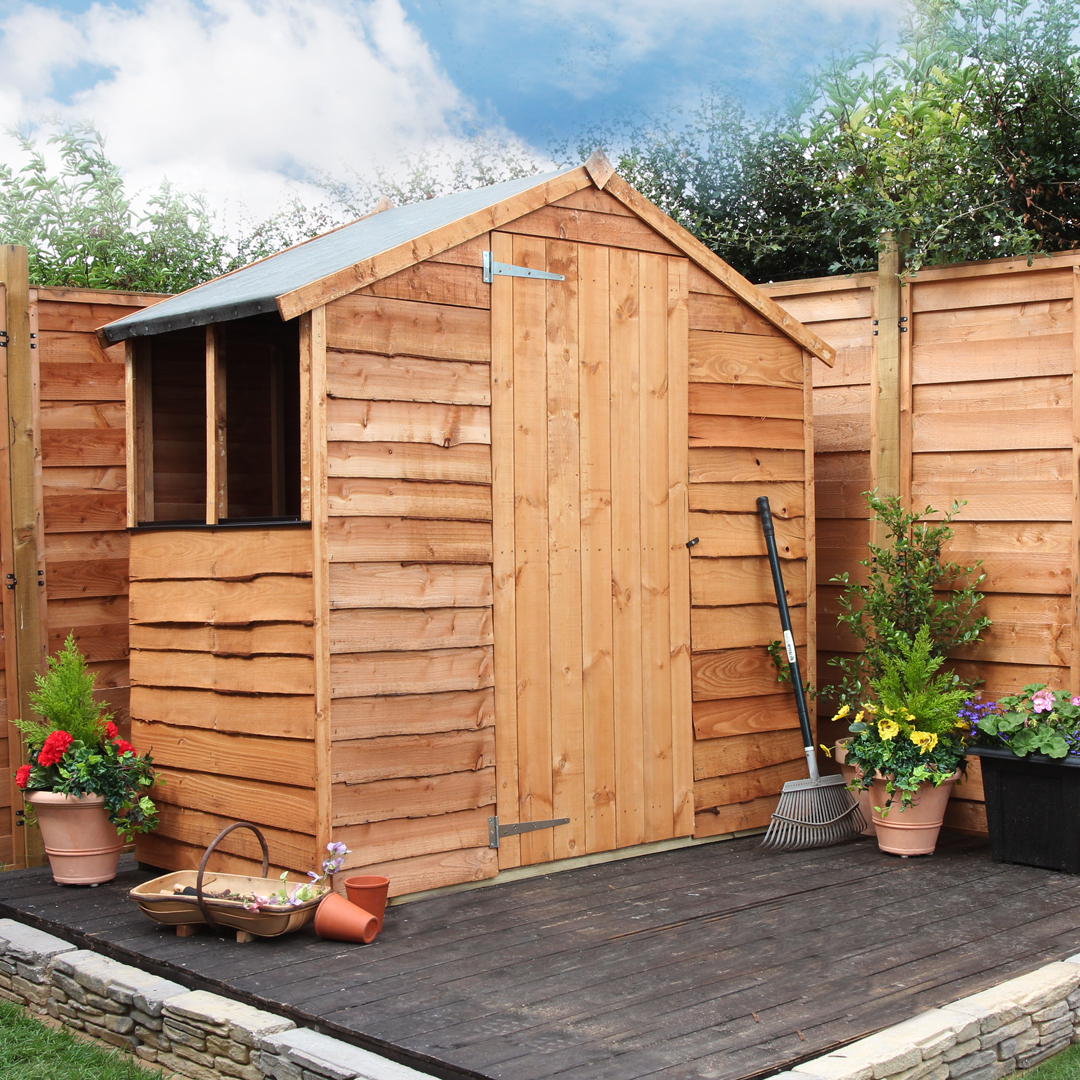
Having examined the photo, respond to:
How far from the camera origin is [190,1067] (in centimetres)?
335

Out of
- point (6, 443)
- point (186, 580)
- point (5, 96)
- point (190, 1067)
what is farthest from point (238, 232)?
point (190, 1067)

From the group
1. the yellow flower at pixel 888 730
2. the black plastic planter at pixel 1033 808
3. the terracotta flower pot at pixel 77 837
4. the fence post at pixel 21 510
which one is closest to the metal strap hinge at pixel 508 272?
the fence post at pixel 21 510

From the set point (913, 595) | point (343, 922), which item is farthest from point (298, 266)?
point (913, 595)

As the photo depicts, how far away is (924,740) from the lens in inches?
193

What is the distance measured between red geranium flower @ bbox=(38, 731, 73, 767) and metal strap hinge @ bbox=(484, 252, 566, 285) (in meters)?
2.43

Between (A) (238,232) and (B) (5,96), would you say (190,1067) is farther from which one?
(B) (5,96)

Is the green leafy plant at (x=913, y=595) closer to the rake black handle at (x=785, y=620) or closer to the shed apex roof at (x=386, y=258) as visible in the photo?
the rake black handle at (x=785, y=620)

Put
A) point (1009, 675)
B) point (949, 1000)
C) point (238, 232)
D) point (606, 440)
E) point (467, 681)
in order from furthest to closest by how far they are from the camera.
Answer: point (238, 232) < point (1009, 675) < point (606, 440) < point (467, 681) < point (949, 1000)

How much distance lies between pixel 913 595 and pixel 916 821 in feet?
3.35

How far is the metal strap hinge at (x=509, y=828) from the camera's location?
450 cm

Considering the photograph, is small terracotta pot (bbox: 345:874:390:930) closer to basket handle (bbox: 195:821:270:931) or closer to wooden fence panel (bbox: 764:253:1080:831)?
basket handle (bbox: 195:821:270:931)

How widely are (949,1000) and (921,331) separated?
333cm

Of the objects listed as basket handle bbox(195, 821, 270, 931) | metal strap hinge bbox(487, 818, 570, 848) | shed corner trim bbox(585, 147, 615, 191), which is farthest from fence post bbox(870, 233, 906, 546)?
basket handle bbox(195, 821, 270, 931)

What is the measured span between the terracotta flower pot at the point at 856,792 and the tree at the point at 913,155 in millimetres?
2299
